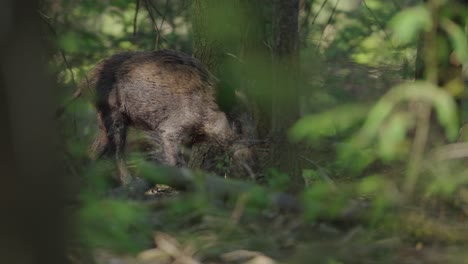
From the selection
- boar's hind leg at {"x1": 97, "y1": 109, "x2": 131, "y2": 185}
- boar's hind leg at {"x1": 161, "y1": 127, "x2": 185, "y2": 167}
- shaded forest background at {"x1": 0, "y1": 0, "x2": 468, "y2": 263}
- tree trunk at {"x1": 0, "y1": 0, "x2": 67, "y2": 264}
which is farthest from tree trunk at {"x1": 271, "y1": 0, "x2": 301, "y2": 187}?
tree trunk at {"x1": 0, "y1": 0, "x2": 67, "y2": 264}

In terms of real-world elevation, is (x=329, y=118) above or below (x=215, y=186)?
above

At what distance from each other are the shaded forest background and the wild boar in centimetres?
21

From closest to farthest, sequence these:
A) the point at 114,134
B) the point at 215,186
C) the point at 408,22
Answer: the point at 408,22
the point at 215,186
the point at 114,134

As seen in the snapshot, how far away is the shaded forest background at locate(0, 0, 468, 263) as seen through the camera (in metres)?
3.01

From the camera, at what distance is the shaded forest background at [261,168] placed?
301 centimetres

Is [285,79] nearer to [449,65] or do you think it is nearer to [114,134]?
Result: [449,65]

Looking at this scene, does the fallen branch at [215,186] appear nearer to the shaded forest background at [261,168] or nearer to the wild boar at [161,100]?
the shaded forest background at [261,168]

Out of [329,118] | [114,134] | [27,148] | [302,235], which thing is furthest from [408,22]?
[114,134]

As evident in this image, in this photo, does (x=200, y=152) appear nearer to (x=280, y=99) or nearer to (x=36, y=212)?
(x=280, y=99)

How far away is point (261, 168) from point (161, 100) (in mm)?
2012

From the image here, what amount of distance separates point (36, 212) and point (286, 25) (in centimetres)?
423

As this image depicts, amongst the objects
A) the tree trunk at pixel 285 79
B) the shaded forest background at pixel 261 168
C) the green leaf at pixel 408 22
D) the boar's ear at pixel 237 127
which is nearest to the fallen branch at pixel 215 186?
the shaded forest background at pixel 261 168

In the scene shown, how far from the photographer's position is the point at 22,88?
115 inches

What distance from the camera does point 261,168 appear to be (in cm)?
746
